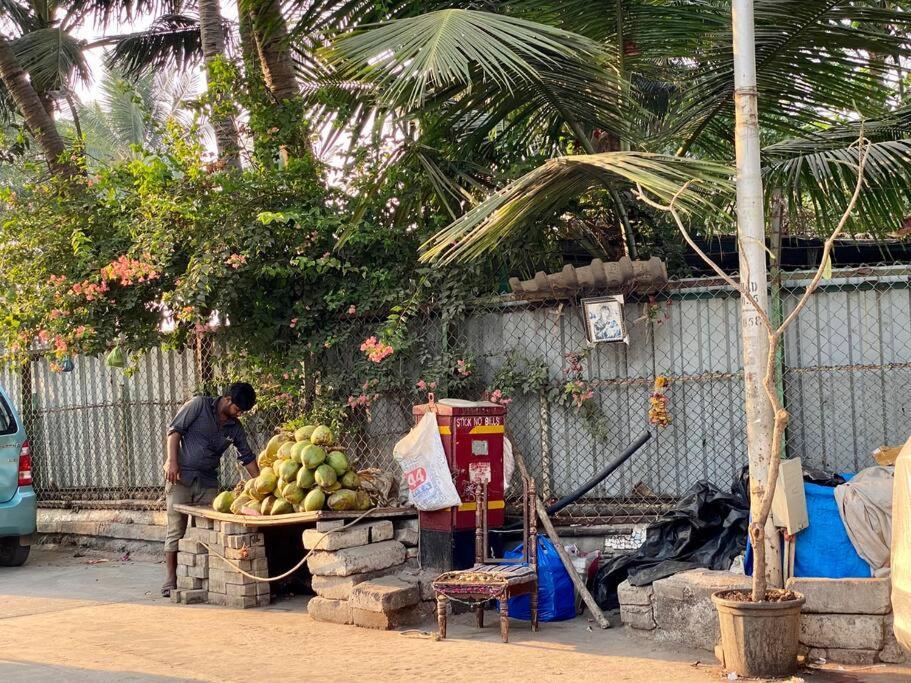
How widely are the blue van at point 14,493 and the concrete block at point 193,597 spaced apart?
8.87 ft

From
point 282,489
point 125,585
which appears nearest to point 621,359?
point 282,489

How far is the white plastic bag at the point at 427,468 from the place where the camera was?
22.3ft

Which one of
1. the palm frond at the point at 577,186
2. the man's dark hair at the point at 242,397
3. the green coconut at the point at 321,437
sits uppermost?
the palm frond at the point at 577,186

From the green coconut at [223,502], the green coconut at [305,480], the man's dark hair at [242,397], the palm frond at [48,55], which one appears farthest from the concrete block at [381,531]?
the palm frond at [48,55]

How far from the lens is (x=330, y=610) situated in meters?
6.89

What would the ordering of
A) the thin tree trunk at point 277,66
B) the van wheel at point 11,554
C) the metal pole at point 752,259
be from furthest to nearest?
the thin tree trunk at point 277,66
the van wheel at point 11,554
the metal pole at point 752,259

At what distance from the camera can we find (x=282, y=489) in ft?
24.0

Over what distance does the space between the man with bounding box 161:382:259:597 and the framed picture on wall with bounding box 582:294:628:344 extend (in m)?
2.82

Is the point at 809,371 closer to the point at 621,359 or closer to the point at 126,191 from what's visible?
the point at 621,359

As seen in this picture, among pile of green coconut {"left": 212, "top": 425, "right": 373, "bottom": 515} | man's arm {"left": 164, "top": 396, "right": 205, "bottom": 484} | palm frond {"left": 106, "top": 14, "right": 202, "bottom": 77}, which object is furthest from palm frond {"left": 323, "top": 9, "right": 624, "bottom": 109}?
palm frond {"left": 106, "top": 14, "right": 202, "bottom": 77}

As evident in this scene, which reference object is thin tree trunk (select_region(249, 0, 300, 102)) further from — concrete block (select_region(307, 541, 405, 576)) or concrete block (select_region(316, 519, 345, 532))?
concrete block (select_region(307, 541, 405, 576))

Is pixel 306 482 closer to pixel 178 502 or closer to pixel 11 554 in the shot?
pixel 178 502

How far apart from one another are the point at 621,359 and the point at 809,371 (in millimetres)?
1334

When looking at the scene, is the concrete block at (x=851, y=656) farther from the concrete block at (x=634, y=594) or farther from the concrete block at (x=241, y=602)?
the concrete block at (x=241, y=602)
